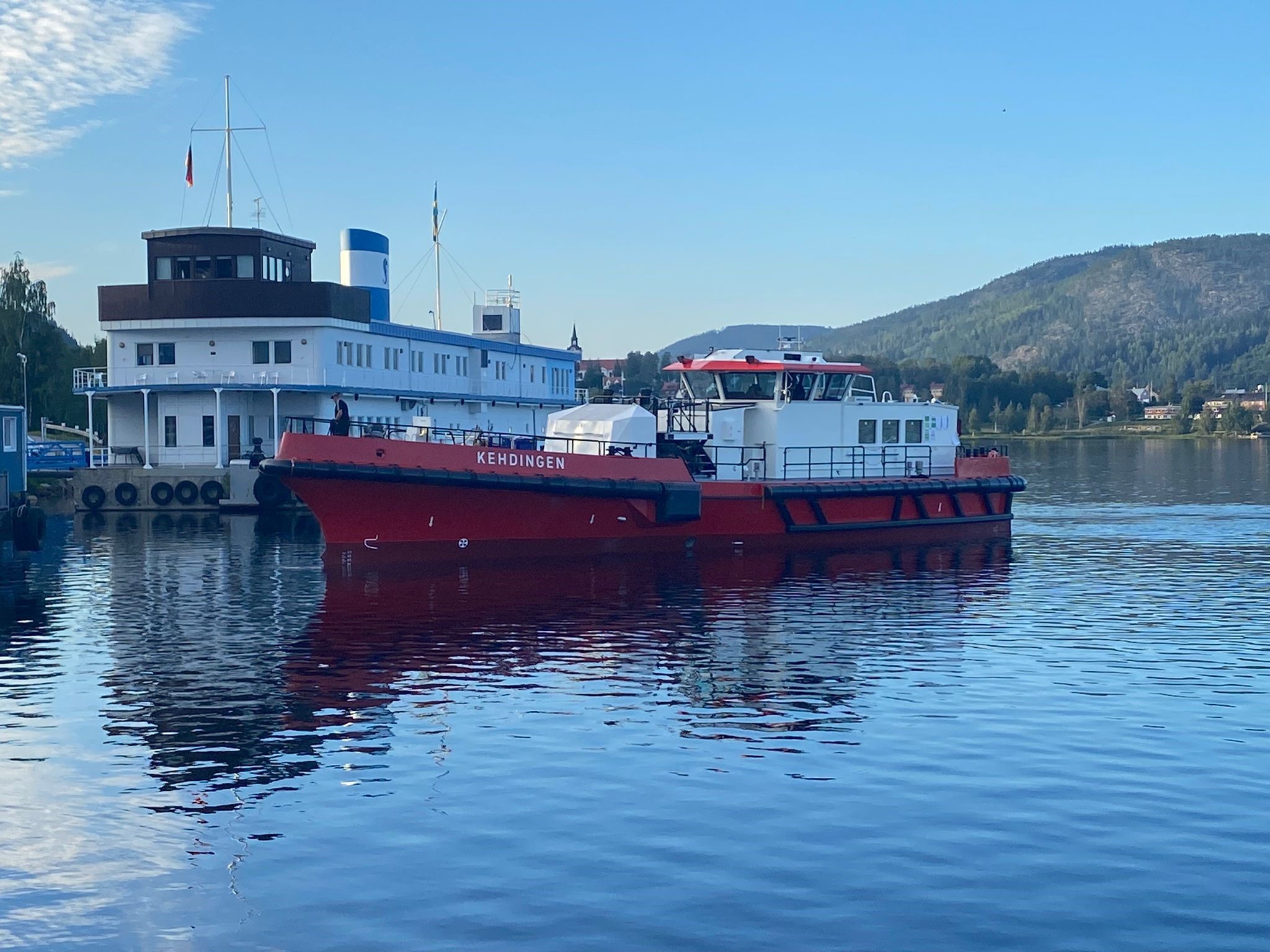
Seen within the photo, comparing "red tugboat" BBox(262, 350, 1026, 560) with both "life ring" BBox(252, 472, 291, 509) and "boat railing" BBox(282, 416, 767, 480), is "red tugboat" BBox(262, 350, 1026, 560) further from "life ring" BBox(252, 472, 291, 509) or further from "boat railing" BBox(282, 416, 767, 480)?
"life ring" BBox(252, 472, 291, 509)

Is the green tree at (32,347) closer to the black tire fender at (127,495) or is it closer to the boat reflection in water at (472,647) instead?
the black tire fender at (127,495)

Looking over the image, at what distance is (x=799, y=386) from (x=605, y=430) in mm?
5715

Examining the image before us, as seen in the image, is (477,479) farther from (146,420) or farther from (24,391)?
(24,391)

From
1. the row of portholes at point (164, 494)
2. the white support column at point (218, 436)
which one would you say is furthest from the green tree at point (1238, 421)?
the row of portholes at point (164, 494)

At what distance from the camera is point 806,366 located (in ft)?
115

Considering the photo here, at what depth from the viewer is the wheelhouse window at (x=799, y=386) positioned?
35344mm

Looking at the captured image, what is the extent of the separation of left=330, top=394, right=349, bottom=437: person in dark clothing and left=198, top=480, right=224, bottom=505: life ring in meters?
17.1

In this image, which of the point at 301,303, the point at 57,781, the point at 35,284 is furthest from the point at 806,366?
the point at 35,284

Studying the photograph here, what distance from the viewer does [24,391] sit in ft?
200

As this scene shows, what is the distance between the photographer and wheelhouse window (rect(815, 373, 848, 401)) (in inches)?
1414

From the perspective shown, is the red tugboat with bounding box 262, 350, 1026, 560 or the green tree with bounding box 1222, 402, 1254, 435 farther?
the green tree with bounding box 1222, 402, 1254, 435

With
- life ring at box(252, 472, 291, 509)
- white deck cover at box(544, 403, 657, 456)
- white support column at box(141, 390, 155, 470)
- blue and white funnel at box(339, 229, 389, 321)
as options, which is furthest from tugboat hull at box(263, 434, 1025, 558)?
blue and white funnel at box(339, 229, 389, 321)

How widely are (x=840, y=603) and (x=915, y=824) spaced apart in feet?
44.8

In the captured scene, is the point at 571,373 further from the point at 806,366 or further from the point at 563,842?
the point at 563,842
